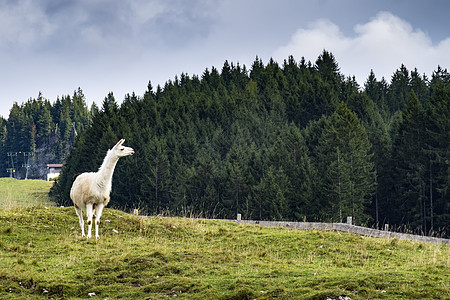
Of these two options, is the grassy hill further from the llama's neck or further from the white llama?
the llama's neck

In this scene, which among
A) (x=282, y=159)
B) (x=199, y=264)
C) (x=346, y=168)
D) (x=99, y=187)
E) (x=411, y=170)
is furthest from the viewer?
(x=282, y=159)

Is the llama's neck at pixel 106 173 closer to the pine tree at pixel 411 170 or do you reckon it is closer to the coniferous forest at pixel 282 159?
the coniferous forest at pixel 282 159

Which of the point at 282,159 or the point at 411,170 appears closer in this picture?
the point at 411,170

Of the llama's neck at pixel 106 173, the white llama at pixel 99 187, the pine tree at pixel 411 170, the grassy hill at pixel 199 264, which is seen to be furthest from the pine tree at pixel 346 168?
the llama's neck at pixel 106 173

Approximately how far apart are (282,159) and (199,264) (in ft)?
191

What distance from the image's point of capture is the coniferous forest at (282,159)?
212 feet

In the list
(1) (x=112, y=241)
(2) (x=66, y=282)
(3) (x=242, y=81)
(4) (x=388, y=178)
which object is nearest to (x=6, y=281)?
(2) (x=66, y=282)

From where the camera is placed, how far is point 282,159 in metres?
74.0

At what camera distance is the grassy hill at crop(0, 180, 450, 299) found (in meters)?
13.6

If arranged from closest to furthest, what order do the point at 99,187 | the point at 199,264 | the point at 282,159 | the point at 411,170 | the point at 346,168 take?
the point at 199,264, the point at 99,187, the point at 346,168, the point at 411,170, the point at 282,159

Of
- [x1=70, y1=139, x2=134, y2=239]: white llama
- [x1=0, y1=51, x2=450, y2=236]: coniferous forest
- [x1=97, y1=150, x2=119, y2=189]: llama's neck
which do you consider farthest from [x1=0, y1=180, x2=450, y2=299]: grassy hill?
[x1=0, y1=51, x2=450, y2=236]: coniferous forest

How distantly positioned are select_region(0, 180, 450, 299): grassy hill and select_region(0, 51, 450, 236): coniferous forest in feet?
43.2

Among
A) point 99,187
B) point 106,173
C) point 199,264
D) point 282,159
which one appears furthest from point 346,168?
point 199,264

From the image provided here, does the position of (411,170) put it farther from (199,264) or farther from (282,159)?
(199,264)
